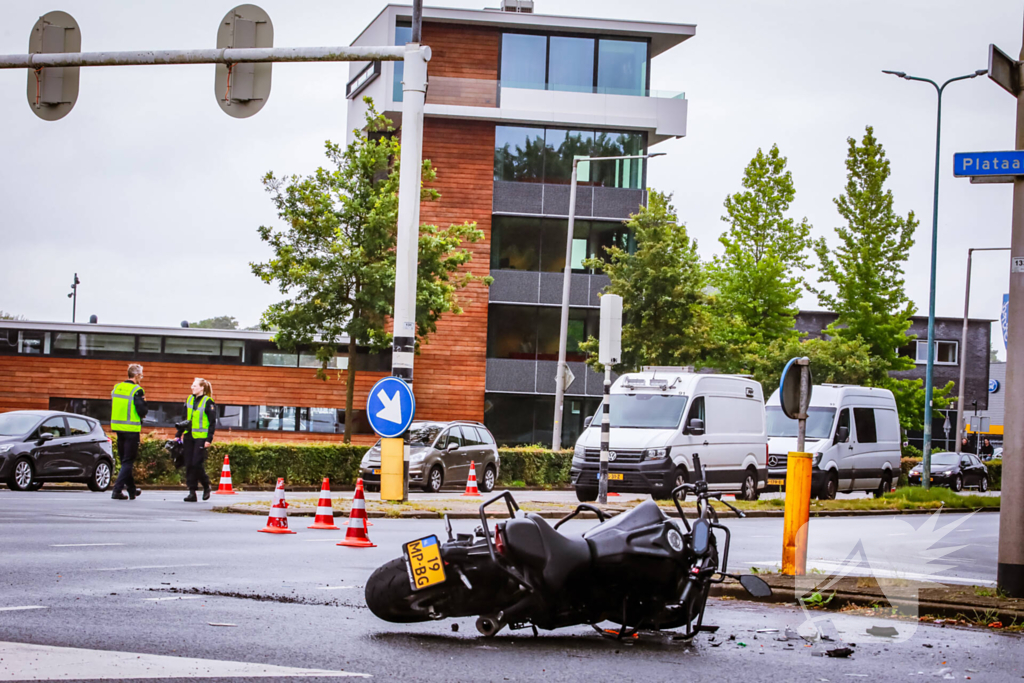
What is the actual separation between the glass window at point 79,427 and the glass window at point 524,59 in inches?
973

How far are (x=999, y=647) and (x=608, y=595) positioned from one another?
2.61 metres

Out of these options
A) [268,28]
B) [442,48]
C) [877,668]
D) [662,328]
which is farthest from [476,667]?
[442,48]

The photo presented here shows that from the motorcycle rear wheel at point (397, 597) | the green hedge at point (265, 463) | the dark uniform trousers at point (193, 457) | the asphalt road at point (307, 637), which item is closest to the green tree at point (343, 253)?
the green hedge at point (265, 463)

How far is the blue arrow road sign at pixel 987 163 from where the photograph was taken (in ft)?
29.7

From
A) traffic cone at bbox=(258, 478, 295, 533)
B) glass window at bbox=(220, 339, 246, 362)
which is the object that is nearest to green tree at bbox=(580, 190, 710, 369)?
glass window at bbox=(220, 339, 246, 362)

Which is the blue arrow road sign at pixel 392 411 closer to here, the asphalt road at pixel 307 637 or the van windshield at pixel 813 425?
the asphalt road at pixel 307 637

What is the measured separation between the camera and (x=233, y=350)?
42.1 m

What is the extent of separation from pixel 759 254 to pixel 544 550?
3679cm

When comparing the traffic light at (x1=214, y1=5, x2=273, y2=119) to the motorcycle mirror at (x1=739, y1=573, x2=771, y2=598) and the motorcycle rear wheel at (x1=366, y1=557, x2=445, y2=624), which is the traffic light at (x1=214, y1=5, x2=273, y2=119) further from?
the motorcycle mirror at (x1=739, y1=573, x2=771, y2=598)

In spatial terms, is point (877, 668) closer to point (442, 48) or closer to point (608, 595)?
point (608, 595)

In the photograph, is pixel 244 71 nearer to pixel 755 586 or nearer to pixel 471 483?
pixel 755 586

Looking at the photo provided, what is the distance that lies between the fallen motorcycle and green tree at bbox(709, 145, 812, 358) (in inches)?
1378

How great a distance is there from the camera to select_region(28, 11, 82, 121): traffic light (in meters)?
13.5

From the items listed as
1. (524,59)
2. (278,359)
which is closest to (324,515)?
(278,359)
